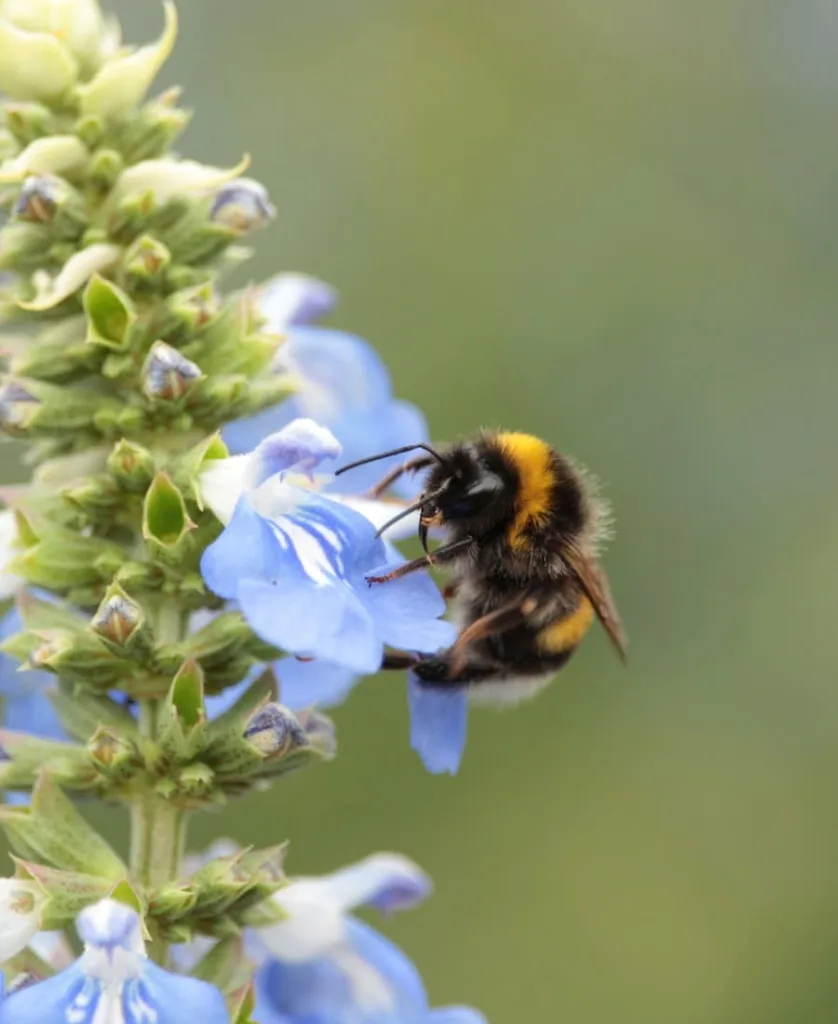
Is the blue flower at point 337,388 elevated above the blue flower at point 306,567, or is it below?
below

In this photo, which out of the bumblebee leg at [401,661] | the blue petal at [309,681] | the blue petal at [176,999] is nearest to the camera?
the blue petal at [176,999]

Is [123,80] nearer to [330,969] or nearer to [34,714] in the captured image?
[34,714]

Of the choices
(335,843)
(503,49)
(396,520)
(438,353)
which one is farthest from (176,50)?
(396,520)

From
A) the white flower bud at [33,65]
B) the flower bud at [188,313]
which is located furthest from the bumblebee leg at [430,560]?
the white flower bud at [33,65]

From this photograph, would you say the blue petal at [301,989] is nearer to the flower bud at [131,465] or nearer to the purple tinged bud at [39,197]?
the flower bud at [131,465]

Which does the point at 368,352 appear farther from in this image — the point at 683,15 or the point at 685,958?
the point at 683,15

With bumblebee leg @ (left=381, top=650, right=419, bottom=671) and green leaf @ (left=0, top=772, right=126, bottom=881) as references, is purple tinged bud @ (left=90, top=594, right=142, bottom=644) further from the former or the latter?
bumblebee leg @ (left=381, top=650, right=419, bottom=671)
